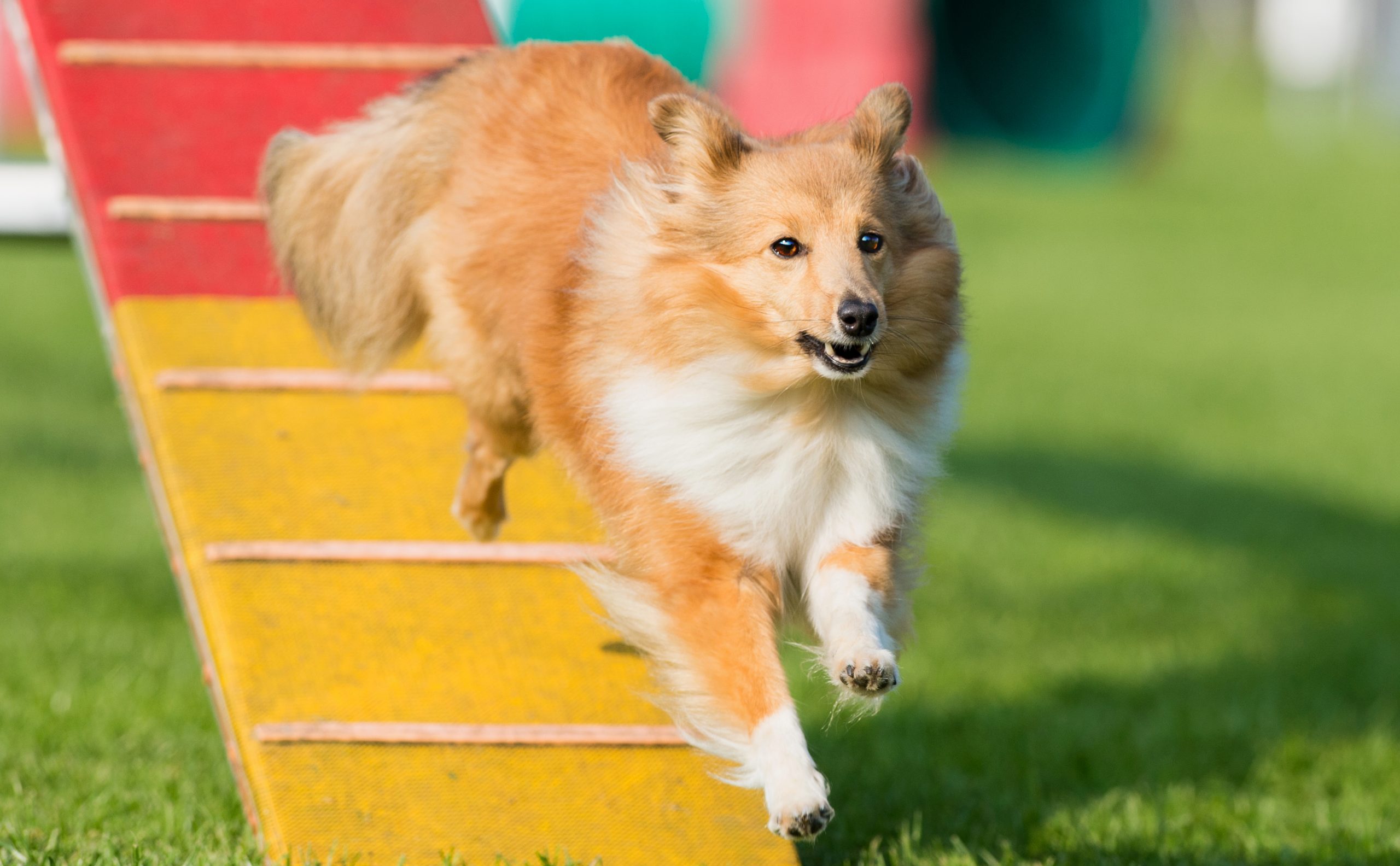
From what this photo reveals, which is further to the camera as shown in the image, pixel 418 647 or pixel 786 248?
pixel 418 647

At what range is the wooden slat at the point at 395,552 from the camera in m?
4.23

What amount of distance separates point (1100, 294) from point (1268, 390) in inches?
146

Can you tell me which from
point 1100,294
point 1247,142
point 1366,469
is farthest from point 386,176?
point 1247,142

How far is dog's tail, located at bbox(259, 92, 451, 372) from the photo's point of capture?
4.35 meters

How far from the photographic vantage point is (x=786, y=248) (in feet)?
11.4

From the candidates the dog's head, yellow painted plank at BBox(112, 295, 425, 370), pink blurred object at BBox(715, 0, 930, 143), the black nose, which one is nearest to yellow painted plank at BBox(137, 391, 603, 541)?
yellow painted plank at BBox(112, 295, 425, 370)

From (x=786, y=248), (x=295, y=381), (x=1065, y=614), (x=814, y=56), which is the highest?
(x=786, y=248)

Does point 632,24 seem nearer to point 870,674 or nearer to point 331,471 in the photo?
point 331,471

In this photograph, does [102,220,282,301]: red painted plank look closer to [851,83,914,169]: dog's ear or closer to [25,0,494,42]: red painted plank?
[25,0,494,42]: red painted plank

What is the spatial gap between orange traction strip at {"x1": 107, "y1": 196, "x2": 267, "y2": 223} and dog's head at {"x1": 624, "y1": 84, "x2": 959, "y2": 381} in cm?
190

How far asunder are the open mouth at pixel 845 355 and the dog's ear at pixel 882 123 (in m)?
0.52

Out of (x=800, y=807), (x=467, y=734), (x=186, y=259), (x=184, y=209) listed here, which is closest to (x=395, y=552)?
(x=467, y=734)

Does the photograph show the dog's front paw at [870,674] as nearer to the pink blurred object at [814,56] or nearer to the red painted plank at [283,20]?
the red painted plank at [283,20]

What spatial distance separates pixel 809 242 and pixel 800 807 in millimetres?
1242
